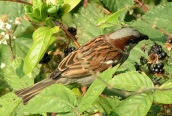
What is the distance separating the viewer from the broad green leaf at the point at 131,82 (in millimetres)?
2564

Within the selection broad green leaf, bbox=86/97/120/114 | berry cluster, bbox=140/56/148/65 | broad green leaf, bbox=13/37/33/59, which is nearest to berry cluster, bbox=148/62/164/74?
berry cluster, bbox=140/56/148/65

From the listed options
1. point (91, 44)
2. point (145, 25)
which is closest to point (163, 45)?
point (145, 25)

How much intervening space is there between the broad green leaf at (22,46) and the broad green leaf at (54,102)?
1437mm

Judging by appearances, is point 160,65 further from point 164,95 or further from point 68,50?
point 68,50

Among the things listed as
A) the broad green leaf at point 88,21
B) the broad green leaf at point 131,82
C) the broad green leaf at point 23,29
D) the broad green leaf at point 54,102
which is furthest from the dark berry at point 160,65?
the broad green leaf at point 23,29

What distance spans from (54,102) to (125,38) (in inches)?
57.8

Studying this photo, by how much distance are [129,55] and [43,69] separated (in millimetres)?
728

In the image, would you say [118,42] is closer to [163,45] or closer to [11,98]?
[163,45]

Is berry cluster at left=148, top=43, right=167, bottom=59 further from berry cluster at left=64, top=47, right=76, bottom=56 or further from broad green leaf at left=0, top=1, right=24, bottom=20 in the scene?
broad green leaf at left=0, top=1, right=24, bottom=20

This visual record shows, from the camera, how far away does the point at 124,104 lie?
2.58m

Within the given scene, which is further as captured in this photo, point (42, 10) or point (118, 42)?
point (118, 42)

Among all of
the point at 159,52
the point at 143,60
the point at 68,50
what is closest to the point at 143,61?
the point at 143,60

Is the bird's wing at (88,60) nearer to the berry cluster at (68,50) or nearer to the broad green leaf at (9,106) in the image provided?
the berry cluster at (68,50)

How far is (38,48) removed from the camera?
329 centimetres
